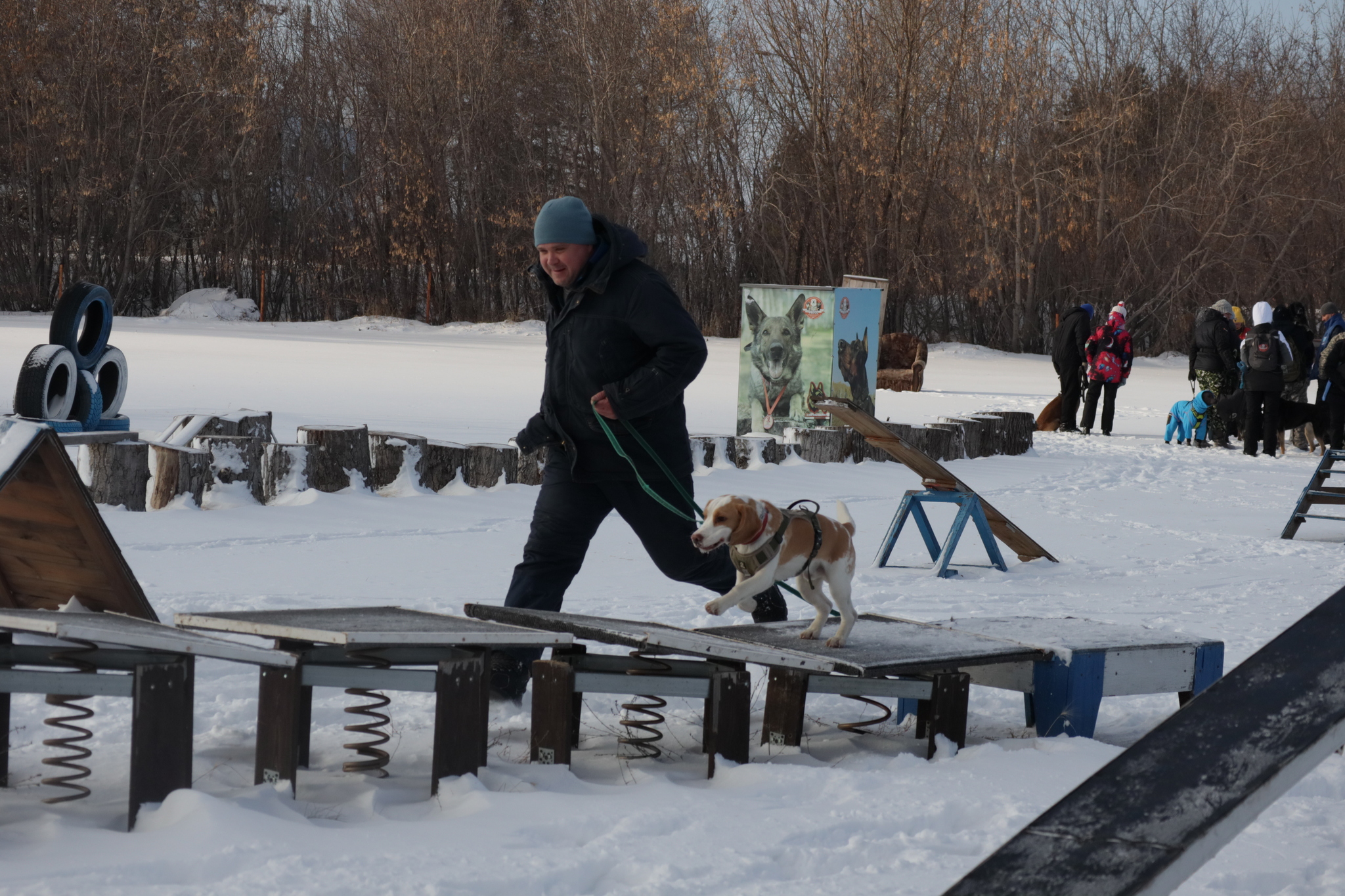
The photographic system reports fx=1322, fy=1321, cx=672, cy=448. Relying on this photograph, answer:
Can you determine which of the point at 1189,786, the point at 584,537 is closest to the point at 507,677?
the point at 584,537

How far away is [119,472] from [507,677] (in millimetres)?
4543

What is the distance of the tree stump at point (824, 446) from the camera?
11.9 metres

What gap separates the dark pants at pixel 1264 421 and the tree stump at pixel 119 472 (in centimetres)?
1130

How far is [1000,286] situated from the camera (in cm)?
3111

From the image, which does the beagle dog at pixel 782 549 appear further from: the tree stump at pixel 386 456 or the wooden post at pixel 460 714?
the tree stump at pixel 386 456

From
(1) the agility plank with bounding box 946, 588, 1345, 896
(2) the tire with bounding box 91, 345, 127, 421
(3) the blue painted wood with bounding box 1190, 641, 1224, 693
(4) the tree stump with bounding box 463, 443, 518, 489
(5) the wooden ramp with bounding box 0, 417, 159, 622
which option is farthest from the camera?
(2) the tire with bounding box 91, 345, 127, 421

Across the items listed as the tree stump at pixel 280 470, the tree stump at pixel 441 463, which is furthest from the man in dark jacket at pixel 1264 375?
the tree stump at pixel 280 470

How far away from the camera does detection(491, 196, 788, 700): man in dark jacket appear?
4316 mm

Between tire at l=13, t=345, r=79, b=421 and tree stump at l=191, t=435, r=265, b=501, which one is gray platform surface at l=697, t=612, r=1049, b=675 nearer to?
tree stump at l=191, t=435, r=265, b=501

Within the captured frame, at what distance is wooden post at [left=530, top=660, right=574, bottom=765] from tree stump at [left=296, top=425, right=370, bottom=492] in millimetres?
5585

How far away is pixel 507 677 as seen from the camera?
444 centimetres

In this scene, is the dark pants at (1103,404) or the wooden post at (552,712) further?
the dark pants at (1103,404)

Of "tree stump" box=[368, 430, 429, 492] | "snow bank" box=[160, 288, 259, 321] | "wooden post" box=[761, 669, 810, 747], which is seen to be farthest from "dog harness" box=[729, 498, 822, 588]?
"snow bank" box=[160, 288, 259, 321]

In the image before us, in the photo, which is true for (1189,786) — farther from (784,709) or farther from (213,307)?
(213,307)
